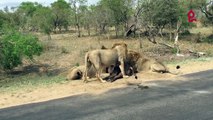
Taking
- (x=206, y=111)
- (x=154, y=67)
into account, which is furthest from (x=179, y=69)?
(x=206, y=111)

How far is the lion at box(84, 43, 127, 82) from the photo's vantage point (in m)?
14.0

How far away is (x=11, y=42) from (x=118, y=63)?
27.1 ft

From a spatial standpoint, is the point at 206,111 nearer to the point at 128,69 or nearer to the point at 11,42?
the point at 128,69

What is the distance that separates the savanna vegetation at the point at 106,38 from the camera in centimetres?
2080

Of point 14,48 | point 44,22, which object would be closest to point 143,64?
point 14,48

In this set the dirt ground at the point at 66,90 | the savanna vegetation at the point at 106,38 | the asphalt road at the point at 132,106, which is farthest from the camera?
the savanna vegetation at the point at 106,38

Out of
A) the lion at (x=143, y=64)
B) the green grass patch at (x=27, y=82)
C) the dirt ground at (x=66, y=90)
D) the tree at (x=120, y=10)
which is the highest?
the tree at (x=120, y=10)

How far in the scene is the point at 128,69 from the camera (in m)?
15.1

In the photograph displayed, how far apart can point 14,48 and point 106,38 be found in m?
17.2

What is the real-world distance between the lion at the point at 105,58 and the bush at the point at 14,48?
7.12m

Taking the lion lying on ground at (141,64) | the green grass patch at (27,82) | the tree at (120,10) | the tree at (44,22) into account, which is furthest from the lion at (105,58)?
the tree at (44,22)

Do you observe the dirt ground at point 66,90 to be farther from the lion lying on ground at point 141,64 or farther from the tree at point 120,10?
the tree at point 120,10

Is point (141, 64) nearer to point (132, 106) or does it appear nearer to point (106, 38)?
point (132, 106)

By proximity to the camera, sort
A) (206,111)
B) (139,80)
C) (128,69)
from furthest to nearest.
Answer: (128,69) → (139,80) → (206,111)
